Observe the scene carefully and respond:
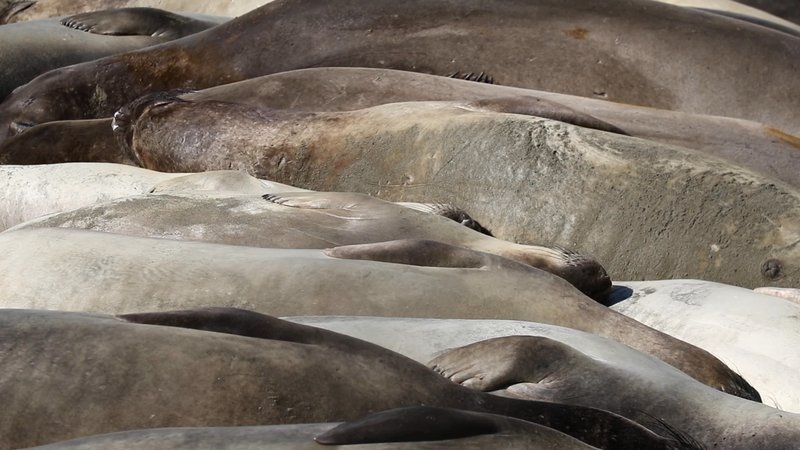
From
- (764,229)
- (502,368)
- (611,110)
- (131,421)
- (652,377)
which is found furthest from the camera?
(611,110)

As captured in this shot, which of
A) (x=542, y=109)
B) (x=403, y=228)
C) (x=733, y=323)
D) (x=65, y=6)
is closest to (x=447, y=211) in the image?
(x=403, y=228)

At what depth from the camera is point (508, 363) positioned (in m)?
3.38

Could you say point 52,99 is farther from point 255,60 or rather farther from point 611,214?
point 611,214

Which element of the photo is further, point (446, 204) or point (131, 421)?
A: point (446, 204)

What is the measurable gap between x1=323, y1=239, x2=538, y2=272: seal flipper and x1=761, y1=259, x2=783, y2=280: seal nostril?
129cm

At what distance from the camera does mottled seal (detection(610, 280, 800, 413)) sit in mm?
4211

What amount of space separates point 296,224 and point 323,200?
0.39 metres

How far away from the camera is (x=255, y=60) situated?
7688mm

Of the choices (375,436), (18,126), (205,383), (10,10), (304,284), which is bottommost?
(18,126)

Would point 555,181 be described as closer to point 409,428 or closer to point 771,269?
point 771,269

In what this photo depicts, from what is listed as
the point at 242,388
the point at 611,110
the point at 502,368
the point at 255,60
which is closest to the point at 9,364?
the point at 242,388

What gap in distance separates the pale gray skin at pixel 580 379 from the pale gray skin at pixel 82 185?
2.00 m

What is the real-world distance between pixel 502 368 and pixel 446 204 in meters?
2.30

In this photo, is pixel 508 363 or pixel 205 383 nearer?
pixel 205 383
